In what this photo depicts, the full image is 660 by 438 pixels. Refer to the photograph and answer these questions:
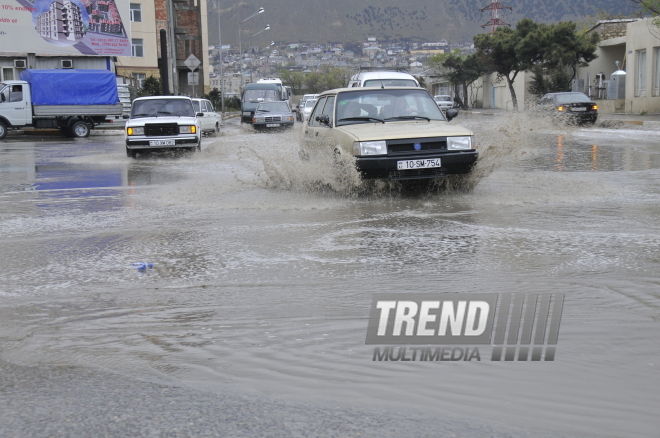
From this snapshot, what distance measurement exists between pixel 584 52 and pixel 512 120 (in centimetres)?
4160

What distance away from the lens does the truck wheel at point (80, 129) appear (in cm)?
3022

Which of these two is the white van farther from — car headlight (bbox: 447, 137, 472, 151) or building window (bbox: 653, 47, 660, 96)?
building window (bbox: 653, 47, 660, 96)

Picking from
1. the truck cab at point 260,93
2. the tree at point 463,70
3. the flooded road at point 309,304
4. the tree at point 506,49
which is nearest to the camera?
the flooded road at point 309,304

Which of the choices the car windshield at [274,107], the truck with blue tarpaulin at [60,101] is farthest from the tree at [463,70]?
the truck with blue tarpaulin at [60,101]

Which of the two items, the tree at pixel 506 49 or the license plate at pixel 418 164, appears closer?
the license plate at pixel 418 164

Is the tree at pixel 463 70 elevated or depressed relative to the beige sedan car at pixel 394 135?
elevated

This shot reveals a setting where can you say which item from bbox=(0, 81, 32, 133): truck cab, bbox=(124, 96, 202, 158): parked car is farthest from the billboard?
bbox=(124, 96, 202, 158): parked car

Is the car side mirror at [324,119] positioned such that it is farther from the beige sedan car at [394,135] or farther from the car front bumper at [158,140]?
the car front bumper at [158,140]

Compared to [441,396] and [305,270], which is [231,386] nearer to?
[441,396]

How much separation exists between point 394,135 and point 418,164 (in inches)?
18.3

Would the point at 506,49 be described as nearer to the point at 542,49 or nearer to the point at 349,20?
the point at 542,49

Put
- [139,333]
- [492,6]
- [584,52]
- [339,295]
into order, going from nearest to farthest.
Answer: [139,333] → [339,295] → [584,52] → [492,6]

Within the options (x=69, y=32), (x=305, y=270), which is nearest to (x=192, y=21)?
(x=69, y=32)

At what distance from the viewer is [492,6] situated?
11156 centimetres
